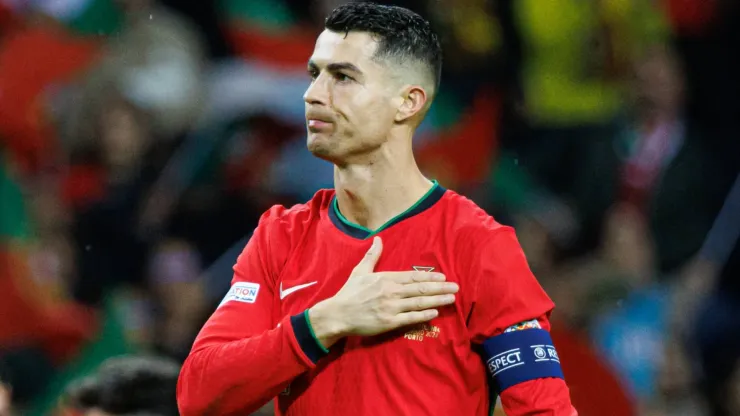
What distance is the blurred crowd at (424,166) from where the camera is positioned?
5.15 metres

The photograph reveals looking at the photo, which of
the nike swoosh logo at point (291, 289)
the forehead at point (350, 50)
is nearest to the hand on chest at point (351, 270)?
the nike swoosh logo at point (291, 289)

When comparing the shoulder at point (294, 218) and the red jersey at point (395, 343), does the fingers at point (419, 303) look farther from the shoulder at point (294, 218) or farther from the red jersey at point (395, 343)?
the shoulder at point (294, 218)

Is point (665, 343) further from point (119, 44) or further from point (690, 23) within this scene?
point (119, 44)

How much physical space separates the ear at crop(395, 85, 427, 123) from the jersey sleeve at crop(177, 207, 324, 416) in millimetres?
532

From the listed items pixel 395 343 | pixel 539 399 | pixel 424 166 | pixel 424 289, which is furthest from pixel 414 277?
pixel 424 166

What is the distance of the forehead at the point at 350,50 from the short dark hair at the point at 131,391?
107 cm

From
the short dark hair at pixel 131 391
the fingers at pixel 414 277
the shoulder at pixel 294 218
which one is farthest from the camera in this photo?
the short dark hair at pixel 131 391

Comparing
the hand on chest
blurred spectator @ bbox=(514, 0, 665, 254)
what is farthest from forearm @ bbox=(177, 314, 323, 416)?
blurred spectator @ bbox=(514, 0, 665, 254)

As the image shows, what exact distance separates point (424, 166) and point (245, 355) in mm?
3365

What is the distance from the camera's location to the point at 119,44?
617 cm

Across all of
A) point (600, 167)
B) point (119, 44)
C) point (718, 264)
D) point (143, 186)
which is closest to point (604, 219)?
point (600, 167)

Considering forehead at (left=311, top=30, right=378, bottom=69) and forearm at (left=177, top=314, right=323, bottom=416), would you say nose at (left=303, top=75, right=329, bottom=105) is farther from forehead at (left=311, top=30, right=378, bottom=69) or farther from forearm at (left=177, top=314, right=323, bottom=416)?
forearm at (left=177, top=314, right=323, bottom=416)

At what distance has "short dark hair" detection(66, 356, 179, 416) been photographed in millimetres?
2984

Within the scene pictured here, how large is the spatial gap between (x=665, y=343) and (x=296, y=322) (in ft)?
10.1
